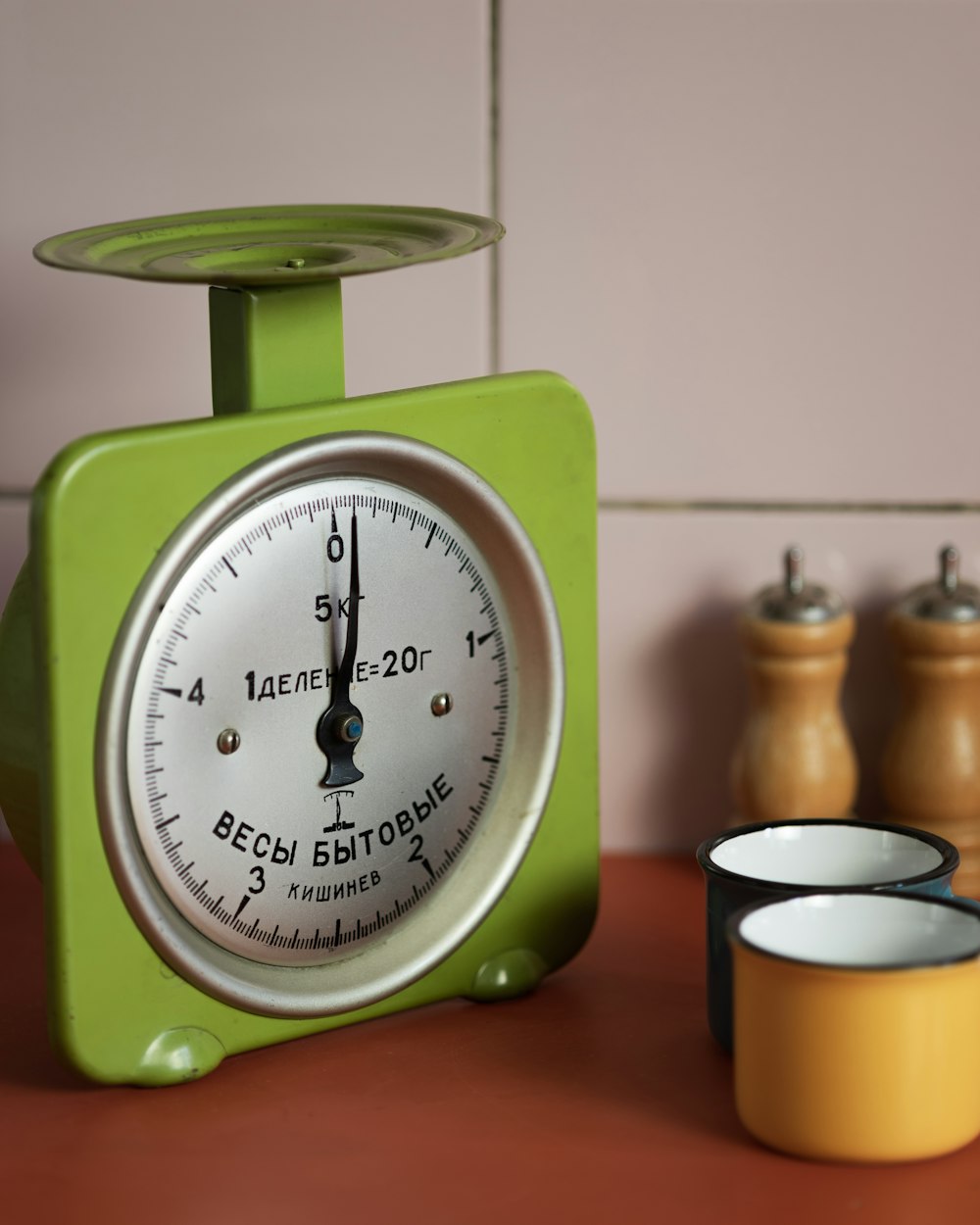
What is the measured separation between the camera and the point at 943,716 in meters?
0.89

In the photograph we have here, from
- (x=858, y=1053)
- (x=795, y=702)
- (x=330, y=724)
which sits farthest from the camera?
(x=795, y=702)

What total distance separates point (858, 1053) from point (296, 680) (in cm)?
26

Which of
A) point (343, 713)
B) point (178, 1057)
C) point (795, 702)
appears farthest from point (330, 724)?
point (795, 702)

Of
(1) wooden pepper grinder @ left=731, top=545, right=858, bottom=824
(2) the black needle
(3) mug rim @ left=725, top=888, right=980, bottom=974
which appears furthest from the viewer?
(1) wooden pepper grinder @ left=731, top=545, right=858, bottom=824

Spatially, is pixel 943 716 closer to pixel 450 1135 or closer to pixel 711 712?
pixel 711 712

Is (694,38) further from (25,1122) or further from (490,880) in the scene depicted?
(25,1122)

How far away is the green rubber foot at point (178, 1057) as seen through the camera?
66 cm

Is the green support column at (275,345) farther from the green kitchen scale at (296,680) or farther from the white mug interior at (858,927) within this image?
the white mug interior at (858,927)

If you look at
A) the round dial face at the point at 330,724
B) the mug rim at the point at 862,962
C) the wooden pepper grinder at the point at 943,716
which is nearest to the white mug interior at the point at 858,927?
the mug rim at the point at 862,962

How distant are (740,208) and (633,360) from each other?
0.10m

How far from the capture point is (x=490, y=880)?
746mm

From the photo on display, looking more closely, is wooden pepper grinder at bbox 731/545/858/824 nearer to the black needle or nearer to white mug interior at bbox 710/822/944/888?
white mug interior at bbox 710/822/944/888

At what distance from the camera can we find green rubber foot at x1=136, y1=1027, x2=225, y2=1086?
25.9 inches

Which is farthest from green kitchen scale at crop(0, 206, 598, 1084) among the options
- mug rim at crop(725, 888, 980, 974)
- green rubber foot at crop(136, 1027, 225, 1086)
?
mug rim at crop(725, 888, 980, 974)
